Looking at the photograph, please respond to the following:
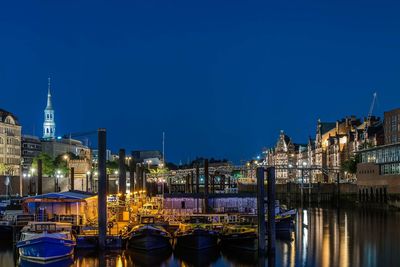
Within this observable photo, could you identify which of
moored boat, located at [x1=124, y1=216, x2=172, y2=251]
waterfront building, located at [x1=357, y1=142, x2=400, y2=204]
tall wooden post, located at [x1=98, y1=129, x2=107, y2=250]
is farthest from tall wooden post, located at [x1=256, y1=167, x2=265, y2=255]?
waterfront building, located at [x1=357, y1=142, x2=400, y2=204]

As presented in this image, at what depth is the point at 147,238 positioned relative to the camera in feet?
193

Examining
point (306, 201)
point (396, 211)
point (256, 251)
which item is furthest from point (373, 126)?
point (256, 251)

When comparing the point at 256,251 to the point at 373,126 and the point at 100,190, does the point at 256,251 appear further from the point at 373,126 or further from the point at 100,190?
the point at 373,126

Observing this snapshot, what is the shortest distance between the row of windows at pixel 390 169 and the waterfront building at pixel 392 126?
16.9 m

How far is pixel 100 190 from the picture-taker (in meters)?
56.6

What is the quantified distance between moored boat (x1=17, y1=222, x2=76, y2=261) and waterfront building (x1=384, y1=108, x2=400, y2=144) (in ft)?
388

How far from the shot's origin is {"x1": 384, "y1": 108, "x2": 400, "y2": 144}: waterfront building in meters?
159

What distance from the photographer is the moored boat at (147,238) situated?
5891cm

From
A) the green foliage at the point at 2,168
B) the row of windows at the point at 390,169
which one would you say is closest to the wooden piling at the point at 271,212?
the row of windows at the point at 390,169

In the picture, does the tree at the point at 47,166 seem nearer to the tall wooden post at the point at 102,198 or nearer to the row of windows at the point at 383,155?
the row of windows at the point at 383,155

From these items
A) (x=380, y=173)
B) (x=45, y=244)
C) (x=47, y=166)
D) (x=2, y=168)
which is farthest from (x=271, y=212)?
(x=2, y=168)

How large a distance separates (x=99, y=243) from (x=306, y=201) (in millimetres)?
121222

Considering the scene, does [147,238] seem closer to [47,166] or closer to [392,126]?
[392,126]

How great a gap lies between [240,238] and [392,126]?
11266 centimetres
